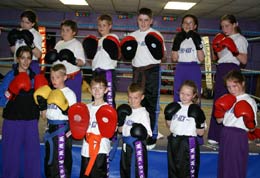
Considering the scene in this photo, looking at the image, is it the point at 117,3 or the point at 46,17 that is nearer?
the point at 117,3

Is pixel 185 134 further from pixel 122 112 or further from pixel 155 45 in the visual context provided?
pixel 155 45

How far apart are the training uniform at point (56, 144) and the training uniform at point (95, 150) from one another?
198 mm

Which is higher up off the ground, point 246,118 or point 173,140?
point 246,118

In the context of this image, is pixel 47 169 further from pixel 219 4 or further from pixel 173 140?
pixel 219 4

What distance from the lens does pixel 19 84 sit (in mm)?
2428

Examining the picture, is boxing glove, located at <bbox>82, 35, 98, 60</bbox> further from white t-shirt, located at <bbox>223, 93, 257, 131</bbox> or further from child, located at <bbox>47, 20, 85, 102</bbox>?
white t-shirt, located at <bbox>223, 93, 257, 131</bbox>

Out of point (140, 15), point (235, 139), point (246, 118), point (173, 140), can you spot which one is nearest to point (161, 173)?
A: point (173, 140)

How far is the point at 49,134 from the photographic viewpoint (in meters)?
2.38

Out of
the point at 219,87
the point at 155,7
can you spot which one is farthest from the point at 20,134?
Result: the point at 155,7

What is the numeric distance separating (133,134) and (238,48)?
57.4 inches

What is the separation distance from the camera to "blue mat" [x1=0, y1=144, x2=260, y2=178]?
9.16ft

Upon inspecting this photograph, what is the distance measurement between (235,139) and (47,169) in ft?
5.05

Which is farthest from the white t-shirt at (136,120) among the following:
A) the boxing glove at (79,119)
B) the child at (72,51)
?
the child at (72,51)

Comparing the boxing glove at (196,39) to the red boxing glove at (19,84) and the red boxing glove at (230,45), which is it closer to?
the red boxing glove at (230,45)
